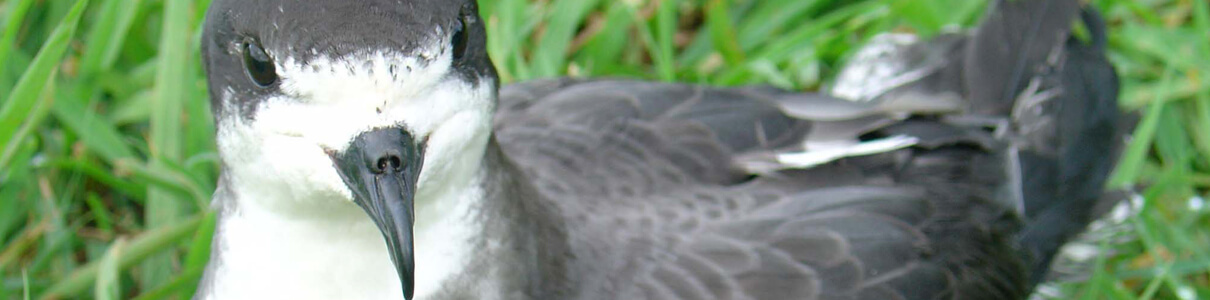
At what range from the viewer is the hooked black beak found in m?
1.94

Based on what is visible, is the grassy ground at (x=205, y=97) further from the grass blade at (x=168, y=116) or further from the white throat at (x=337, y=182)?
the white throat at (x=337, y=182)

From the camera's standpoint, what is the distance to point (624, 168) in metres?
2.80

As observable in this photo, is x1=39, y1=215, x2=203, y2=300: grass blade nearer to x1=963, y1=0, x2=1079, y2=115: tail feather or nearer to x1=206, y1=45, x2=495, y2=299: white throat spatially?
x1=206, y1=45, x2=495, y2=299: white throat

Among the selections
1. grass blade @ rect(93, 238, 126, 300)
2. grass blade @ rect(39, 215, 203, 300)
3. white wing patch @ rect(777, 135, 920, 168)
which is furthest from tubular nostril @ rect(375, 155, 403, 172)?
grass blade @ rect(39, 215, 203, 300)

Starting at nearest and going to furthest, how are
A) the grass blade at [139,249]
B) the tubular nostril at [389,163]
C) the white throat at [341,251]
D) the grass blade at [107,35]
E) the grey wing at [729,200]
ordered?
the tubular nostril at [389,163] → the white throat at [341,251] → the grey wing at [729,200] → the grass blade at [139,249] → the grass blade at [107,35]

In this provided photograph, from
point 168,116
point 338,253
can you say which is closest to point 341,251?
point 338,253

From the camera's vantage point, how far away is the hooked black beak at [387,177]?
6.37ft

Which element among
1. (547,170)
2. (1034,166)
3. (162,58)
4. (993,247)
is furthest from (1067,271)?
(162,58)

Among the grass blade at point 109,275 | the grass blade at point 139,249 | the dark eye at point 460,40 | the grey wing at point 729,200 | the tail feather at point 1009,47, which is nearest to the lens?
the dark eye at point 460,40

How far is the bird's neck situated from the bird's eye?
0.77 feet

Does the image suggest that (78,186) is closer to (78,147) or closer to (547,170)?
(78,147)

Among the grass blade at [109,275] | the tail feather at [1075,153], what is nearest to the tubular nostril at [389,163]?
the grass blade at [109,275]

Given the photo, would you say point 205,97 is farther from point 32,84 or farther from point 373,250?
point 373,250

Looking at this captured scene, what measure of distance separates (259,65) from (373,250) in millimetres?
366
